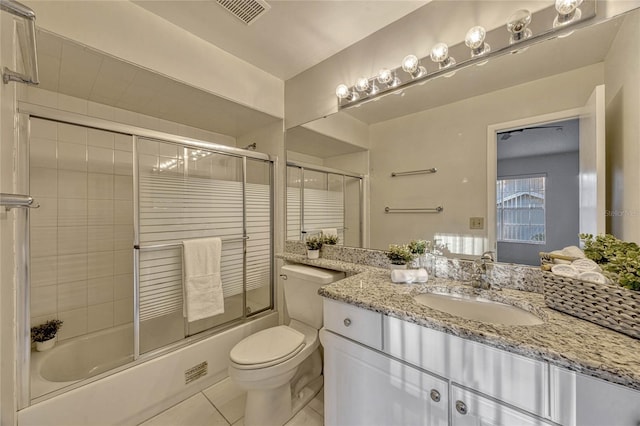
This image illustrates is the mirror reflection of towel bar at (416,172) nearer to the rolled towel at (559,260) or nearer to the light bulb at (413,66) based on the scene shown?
the light bulb at (413,66)

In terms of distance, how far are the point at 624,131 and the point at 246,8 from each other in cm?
199

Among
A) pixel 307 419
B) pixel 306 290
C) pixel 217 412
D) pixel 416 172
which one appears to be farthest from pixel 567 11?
pixel 217 412

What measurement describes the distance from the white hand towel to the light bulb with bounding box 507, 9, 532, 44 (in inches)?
86.2

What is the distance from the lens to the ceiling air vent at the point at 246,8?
1465mm

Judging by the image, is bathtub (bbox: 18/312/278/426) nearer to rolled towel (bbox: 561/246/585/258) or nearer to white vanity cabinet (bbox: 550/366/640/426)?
white vanity cabinet (bbox: 550/366/640/426)

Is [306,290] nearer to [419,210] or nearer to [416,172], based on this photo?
[419,210]

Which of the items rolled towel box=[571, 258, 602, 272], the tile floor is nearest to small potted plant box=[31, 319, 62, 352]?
the tile floor

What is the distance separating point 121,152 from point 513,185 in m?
2.86

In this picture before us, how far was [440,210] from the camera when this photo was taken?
1463 millimetres

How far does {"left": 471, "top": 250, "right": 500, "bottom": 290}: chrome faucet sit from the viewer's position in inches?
47.1

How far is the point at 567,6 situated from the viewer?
107cm

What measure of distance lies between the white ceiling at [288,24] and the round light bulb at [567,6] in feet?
2.12

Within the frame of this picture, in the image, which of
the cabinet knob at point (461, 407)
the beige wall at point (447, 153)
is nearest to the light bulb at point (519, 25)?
the beige wall at point (447, 153)

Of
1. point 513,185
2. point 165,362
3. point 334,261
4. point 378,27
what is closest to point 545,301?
point 513,185
